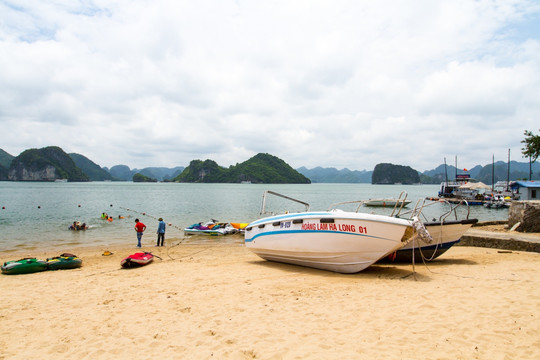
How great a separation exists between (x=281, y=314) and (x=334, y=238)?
12.0 ft

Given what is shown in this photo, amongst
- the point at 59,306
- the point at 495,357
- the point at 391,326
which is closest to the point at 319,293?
the point at 391,326

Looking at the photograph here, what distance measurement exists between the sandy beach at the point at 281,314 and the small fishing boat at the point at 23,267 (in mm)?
1066

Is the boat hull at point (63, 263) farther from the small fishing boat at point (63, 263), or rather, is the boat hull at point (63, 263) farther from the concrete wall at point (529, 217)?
the concrete wall at point (529, 217)

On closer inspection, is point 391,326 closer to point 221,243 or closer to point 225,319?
point 225,319

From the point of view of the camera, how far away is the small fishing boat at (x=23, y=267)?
11.7 metres

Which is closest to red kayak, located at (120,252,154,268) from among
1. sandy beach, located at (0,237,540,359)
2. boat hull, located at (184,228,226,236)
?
sandy beach, located at (0,237,540,359)

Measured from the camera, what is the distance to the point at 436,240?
1159cm

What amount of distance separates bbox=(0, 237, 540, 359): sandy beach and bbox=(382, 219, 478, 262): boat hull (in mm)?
924

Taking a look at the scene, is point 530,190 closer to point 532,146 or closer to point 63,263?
point 532,146

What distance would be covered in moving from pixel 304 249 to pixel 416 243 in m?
4.16

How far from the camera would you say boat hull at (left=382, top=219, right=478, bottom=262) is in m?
11.4

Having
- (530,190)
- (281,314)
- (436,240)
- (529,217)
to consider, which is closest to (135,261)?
(281,314)

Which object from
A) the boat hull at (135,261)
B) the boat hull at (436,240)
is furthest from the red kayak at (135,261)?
the boat hull at (436,240)

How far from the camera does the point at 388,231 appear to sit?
8945mm
